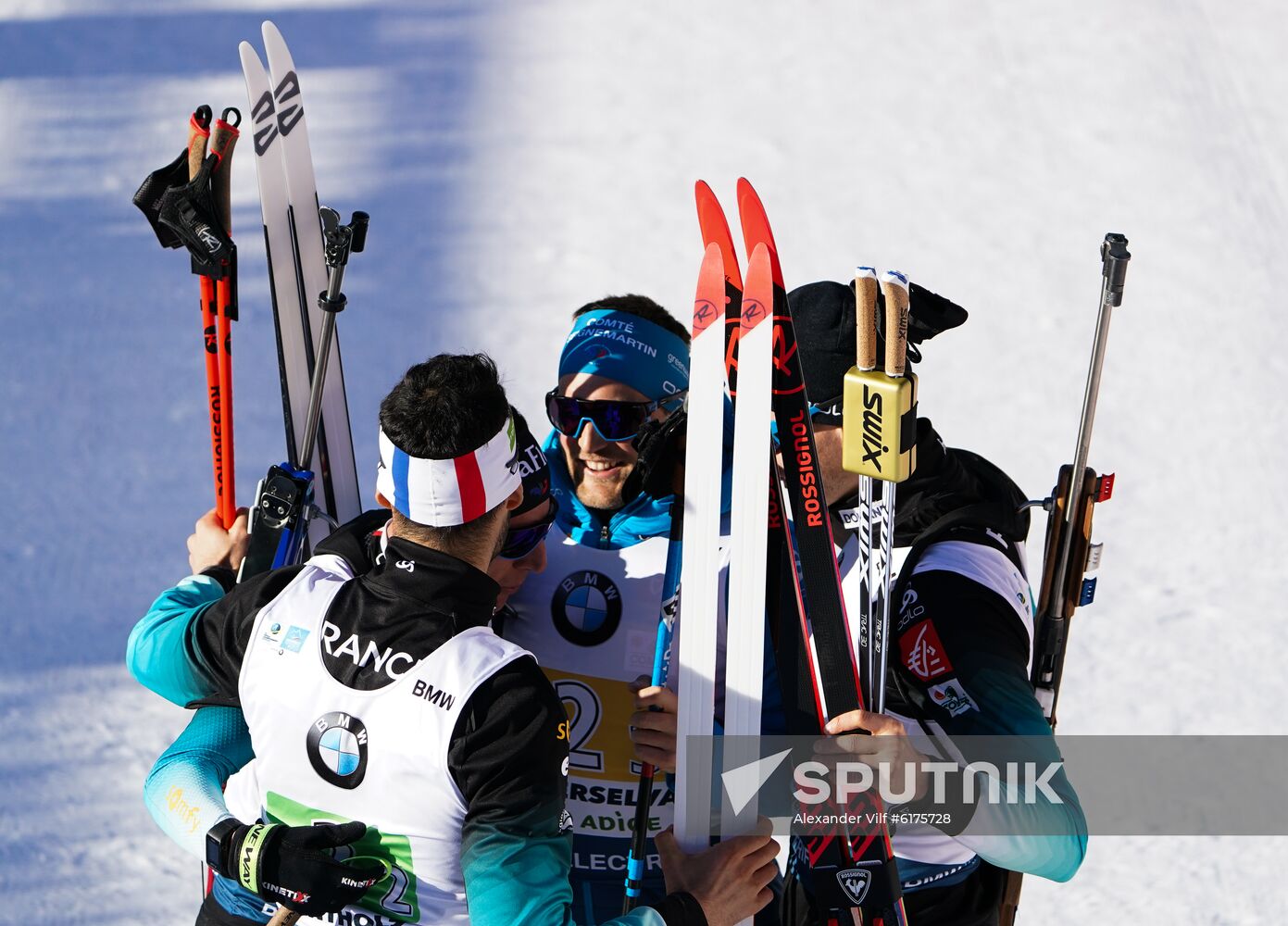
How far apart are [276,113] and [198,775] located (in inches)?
61.1

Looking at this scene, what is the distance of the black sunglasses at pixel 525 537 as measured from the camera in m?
2.45

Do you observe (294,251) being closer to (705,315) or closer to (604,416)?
(604,416)

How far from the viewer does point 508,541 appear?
2459 mm

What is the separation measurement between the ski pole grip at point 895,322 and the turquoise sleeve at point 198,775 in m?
1.27

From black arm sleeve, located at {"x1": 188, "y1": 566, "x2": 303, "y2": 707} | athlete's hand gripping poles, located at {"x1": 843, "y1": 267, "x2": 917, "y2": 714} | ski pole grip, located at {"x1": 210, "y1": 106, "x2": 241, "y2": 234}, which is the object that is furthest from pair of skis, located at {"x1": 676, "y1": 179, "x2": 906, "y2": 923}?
ski pole grip, located at {"x1": 210, "y1": 106, "x2": 241, "y2": 234}

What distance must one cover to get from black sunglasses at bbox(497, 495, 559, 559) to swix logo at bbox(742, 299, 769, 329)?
0.49 meters

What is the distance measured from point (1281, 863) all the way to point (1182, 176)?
393 cm

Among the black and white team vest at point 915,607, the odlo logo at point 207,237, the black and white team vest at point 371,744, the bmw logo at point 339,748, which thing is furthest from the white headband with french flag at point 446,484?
the odlo logo at point 207,237

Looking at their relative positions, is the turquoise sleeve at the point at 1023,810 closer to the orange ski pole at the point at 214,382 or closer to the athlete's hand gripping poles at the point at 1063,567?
the athlete's hand gripping poles at the point at 1063,567

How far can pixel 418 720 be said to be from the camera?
2.02 m

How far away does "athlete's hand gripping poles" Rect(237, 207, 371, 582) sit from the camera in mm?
2830

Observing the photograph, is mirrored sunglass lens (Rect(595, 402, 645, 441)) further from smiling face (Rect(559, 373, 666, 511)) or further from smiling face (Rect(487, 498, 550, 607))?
smiling face (Rect(487, 498, 550, 607))

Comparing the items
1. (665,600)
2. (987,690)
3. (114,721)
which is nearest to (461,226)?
(114,721)

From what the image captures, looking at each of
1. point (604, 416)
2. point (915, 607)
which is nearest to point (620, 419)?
point (604, 416)
